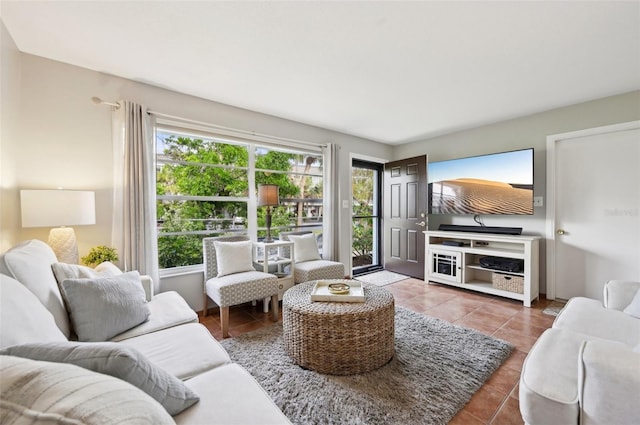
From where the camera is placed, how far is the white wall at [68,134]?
2.07 metres

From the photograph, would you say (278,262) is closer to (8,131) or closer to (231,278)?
(231,278)

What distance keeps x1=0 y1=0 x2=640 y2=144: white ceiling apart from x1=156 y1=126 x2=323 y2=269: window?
0.56m

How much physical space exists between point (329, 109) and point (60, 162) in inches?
104

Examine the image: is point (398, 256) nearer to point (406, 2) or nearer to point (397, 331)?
point (397, 331)

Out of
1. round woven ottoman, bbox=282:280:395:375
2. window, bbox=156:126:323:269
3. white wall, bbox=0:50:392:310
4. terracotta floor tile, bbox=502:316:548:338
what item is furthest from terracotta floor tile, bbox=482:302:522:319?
white wall, bbox=0:50:392:310

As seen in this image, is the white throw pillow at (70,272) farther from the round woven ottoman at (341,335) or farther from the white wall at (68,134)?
the round woven ottoman at (341,335)

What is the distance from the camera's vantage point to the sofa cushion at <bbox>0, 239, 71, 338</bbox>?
3.92 feet

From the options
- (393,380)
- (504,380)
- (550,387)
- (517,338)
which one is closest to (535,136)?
(517,338)

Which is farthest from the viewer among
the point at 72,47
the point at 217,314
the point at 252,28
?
the point at 217,314

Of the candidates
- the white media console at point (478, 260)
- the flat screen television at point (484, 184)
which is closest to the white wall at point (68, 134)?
the white media console at point (478, 260)

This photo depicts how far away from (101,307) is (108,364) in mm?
953

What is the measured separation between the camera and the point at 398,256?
4535mm

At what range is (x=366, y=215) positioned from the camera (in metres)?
4.86

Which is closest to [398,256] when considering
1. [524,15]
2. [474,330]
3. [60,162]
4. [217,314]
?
[474,330]
